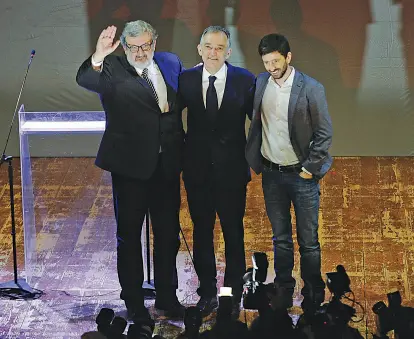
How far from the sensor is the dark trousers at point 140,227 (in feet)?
17.6

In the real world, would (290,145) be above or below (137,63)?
below

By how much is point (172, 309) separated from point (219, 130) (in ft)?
3.56

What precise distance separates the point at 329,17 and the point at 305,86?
9.64ft

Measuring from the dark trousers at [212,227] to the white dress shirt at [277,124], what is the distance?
252mm

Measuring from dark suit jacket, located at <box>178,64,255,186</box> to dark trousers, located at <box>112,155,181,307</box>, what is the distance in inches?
7.1

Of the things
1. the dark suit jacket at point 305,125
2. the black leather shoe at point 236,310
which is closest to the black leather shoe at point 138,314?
the black leather shoe at point 236,310

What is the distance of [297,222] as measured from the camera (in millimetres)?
5488

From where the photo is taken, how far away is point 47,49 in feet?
26.8

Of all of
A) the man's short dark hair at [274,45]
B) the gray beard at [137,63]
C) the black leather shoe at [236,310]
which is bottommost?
the black leather shoe at [236,310]

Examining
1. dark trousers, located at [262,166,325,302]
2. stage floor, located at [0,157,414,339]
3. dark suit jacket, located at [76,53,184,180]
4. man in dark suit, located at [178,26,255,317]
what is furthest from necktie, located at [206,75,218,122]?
stage floor, located at [0,157,414,339]

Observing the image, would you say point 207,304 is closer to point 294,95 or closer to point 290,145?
point 290,145

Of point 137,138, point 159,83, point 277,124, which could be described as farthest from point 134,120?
point 277,124

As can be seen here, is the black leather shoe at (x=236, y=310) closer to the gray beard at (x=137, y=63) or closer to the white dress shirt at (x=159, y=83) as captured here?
the white dress shirt at (x=159, y=83)

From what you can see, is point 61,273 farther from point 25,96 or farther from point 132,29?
point 25,96
